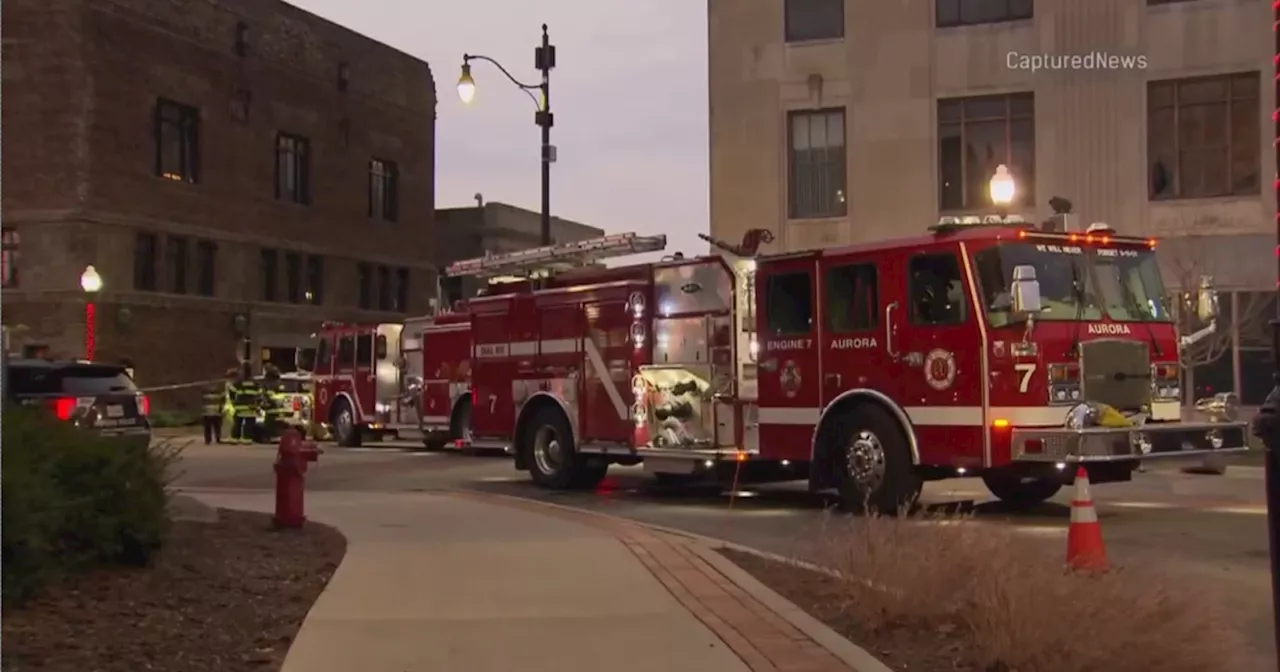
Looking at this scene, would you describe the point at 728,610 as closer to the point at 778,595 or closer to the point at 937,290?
the point at 778,595

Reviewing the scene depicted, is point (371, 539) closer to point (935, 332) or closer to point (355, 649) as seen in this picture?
point (355, 649)

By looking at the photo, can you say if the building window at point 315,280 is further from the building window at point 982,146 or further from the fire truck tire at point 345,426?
the building window at point 982,146

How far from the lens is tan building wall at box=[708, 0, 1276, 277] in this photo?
23.7 meters

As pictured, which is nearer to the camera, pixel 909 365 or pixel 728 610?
pixel 728 610

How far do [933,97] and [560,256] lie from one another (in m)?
11.3

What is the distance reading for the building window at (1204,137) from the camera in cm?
2356

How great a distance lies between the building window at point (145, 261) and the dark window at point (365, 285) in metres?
9.81

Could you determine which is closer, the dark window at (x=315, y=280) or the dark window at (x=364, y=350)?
the dark window at (x=364, y=350)

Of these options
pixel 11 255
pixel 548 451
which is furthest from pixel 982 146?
pixel 11 255

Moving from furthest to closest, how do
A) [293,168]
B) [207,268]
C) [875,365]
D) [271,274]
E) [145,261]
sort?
[293,168] → [271,274] → [207,268] → [145,261] → [875,365]

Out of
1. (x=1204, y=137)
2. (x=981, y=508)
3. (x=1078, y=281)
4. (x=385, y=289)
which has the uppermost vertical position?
(x=1204, y=137)

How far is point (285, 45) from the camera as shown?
4125 centimetres

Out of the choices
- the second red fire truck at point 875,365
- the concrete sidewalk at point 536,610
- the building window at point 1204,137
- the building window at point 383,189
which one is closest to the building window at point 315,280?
the building window at point 383,189

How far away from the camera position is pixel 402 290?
1916 inches
